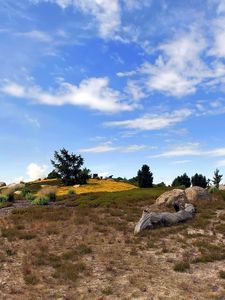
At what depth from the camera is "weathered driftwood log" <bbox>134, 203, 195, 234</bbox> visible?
108 feet

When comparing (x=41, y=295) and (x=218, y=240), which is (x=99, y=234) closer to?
(x=218, y=240)

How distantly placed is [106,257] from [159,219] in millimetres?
9823

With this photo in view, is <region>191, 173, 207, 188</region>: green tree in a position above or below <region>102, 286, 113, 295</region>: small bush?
above

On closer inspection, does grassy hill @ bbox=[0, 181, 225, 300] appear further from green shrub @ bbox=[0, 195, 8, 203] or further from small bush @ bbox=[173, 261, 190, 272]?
green shrub @ bbox=[0, 195, 8, 203]

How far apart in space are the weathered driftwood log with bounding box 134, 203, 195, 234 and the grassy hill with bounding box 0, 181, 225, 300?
27.8 inches

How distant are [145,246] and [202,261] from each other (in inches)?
176

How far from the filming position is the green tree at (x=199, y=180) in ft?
292

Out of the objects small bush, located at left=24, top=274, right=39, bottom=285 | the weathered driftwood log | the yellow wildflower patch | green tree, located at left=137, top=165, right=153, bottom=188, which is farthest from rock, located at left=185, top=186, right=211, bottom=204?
A: green tree, located at left=137, top=165, right=153, bottom=188

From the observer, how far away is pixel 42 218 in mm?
36812

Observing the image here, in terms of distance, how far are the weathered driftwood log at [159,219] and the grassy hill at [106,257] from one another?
0.70 m

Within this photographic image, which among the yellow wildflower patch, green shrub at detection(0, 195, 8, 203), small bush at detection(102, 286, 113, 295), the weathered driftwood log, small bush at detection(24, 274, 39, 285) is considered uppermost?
the yellow wildflower patch

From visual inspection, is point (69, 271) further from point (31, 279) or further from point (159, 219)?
point (159, 219)

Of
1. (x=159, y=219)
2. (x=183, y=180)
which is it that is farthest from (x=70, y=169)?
(x=159, y=219)

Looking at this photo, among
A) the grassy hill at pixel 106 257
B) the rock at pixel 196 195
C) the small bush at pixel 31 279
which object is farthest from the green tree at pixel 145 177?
the small bush at pixel 31 279
